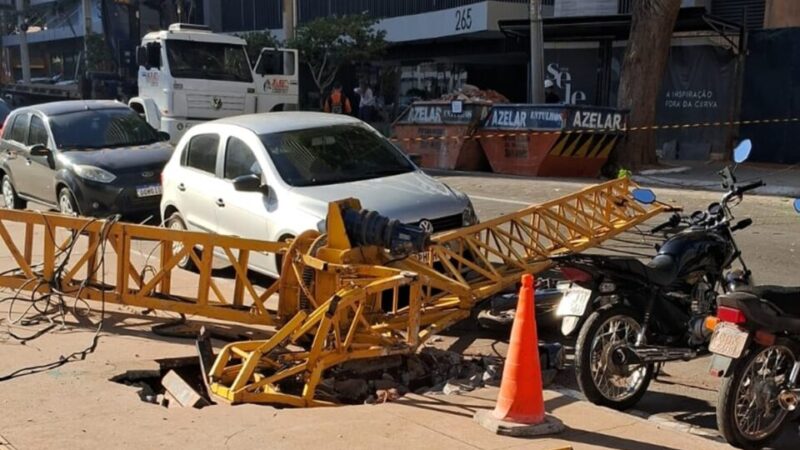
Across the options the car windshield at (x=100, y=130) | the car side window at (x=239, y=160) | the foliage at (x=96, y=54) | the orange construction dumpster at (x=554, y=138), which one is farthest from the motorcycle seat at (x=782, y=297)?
the foliage at (x=96, y=54)

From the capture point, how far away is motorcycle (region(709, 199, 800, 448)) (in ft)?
15.1

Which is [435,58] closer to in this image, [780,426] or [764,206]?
[764,206]

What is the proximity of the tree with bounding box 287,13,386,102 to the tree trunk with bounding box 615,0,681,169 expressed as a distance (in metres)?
12.0

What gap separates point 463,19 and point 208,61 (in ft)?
37.7

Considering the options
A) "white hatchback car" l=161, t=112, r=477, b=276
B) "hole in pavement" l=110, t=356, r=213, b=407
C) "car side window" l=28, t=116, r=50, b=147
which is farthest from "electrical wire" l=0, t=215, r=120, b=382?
"car side window" l=28, t=116, r=50, b=147

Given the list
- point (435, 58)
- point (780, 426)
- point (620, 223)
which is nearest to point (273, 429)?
point (780, 426)

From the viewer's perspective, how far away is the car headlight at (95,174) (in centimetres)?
1128

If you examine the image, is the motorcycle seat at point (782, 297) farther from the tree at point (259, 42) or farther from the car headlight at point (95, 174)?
the tree at point (259, 42)

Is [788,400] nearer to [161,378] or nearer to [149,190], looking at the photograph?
[161,378]

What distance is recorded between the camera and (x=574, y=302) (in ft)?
17.4

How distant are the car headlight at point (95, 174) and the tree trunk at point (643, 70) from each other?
35.5 ft

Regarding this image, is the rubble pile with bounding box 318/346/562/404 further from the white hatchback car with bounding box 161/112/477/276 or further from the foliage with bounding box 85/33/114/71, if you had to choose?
the foliage with bounding box 85/33/114/71

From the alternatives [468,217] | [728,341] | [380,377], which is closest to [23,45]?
[468,217]

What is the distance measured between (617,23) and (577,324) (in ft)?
55.1
